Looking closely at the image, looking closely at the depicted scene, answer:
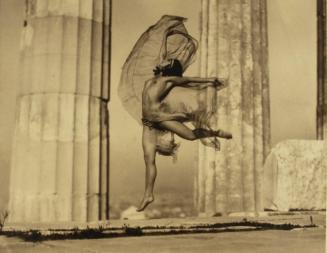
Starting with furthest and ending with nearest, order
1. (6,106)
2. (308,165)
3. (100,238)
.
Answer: (308,165) < (6,106) < (100,238)

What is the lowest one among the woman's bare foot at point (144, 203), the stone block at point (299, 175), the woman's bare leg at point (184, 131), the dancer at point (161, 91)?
the woman's bare foot at point (144, 203)

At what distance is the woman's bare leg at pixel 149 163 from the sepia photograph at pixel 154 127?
24 millimetres

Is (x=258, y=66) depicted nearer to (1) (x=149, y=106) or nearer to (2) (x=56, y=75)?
(1) (x=149, y=106)

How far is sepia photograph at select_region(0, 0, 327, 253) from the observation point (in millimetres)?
8305

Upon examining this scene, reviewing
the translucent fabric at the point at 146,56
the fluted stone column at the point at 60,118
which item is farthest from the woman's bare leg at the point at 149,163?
the fluted stone column at the point at 60,118

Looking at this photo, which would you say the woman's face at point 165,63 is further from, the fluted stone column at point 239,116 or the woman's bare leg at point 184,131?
the fluted stone column at point 239,116

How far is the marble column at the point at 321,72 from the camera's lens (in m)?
15.9

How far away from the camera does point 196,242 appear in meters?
4.96

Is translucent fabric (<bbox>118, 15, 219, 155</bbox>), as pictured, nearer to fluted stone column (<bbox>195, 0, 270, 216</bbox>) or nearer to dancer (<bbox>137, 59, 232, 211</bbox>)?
dancer (<bbox>137, 59, 232, 211</bbox>)

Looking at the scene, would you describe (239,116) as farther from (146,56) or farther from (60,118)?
(60,118)

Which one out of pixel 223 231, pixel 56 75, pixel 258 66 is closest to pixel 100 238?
pixel 223 231

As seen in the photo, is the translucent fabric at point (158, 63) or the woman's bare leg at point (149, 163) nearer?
the woman's bare leg at point (149, 163)

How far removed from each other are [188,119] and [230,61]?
11.4ft

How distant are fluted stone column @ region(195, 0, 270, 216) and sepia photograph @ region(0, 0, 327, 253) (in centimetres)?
3
